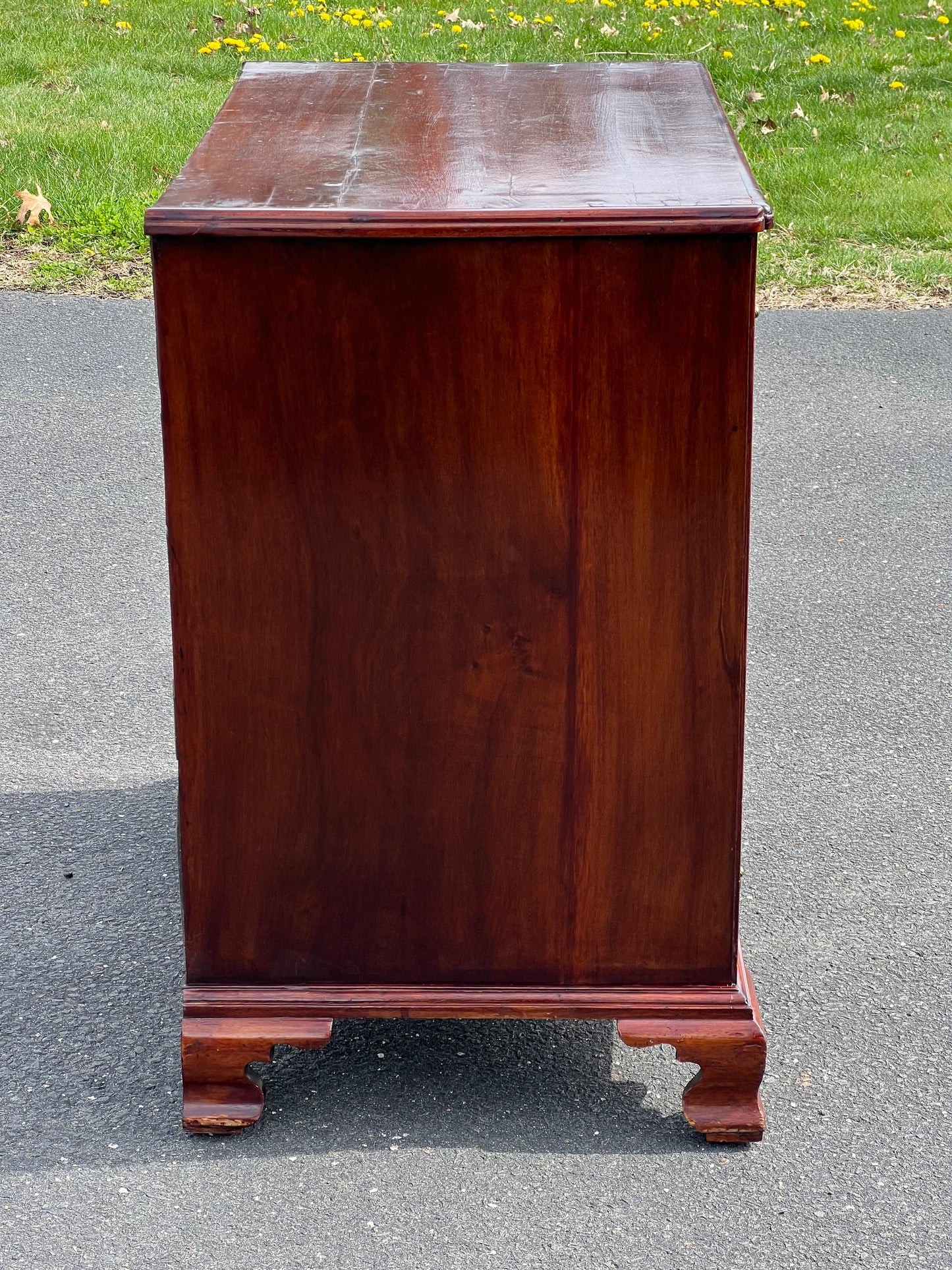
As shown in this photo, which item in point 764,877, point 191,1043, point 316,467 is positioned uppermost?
point 316,467

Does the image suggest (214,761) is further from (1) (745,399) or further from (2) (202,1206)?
(1) (745,399)

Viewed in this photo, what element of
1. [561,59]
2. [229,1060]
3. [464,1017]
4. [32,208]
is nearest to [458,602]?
[464,1017]

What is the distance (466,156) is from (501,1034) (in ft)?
3.89

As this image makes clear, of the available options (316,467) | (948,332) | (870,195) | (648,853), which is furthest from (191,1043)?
(870,195)

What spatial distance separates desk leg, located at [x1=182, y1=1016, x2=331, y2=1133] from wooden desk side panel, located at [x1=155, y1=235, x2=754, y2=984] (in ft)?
0.21

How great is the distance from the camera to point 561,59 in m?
6.29

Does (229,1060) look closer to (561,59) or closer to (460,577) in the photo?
(460,577)

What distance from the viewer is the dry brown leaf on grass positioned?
17.0 ft

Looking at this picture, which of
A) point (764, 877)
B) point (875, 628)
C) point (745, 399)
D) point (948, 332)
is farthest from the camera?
point (948, 332)

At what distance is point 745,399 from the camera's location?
5.56 feet

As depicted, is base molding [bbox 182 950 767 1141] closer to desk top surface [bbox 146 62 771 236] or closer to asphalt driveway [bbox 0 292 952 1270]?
asphalt driveway [bbox 0 292 952 1270]

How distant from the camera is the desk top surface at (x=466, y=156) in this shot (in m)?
1.61

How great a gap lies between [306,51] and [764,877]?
195 inches

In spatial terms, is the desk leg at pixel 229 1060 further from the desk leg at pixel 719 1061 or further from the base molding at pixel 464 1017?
the desk leg at pixel 719 1061
